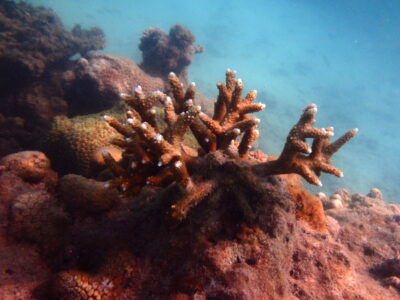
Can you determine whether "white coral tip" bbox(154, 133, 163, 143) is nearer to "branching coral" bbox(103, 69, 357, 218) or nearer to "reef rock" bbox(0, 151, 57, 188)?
"branching coral" bbox(103, 69, 357, 218)

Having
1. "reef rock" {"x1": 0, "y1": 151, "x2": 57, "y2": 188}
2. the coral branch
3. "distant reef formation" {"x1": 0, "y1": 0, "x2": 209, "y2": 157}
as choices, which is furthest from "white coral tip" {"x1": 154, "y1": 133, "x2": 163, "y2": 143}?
"distant reef formation" {"x1": 0, "y1": 0, "x2": 209, "y2": 157}

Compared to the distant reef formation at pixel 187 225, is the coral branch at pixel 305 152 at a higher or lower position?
higher

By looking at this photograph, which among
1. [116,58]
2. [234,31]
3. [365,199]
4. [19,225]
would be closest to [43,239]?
[19,225]

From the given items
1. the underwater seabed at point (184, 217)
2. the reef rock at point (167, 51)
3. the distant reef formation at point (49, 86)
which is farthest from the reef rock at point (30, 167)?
the reef rock at point (167, 51)

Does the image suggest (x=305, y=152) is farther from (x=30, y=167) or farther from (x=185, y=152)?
(x=30, y=167)

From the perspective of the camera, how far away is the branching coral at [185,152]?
232 centimetres

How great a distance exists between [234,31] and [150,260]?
72.7m

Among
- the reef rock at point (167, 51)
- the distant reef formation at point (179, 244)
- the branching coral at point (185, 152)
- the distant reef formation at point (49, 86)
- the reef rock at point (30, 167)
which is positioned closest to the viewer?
the distant reef formation at point (179, 244)

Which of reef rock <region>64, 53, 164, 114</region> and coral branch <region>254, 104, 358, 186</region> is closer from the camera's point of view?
coral branch <region>254, 104, 358, 186</region>

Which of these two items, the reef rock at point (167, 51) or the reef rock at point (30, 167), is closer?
the reef rock at point (30, 167)

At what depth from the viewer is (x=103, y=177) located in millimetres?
3705

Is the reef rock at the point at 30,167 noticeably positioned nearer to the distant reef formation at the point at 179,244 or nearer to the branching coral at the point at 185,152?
the distant reef formation at the point at 179,244

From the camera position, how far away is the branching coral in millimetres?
2322

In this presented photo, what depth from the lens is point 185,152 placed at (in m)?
2.67
